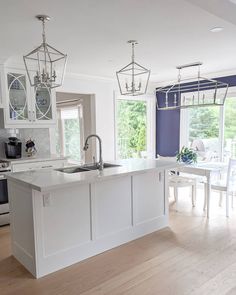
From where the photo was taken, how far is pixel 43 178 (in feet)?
8.65

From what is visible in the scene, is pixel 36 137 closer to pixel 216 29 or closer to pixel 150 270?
pixel 150 270

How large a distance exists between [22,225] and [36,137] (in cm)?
243

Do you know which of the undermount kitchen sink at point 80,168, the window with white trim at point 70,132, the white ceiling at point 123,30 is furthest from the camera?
the window with white trim at point 70,132

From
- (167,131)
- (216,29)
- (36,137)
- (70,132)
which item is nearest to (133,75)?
(216,29)

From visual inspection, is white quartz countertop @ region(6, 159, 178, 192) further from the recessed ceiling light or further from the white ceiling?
the recessed ceiling light

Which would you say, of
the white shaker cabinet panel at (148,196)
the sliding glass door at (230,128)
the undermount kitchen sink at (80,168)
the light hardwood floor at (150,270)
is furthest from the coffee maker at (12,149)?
the sliding glass door at (230,128)

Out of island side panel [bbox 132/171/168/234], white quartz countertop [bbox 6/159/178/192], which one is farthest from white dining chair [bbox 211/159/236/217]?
white quartz countertop [bbox 6/159/178/192]

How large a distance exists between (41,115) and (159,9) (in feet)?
9.12

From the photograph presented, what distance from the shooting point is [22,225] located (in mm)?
2670

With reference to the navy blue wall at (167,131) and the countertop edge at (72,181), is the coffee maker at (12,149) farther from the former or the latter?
the navy blue wall at (167,131)

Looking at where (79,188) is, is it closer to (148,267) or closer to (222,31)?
(148,267)

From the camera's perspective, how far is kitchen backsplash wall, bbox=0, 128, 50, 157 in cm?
444

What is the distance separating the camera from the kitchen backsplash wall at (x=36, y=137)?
4.44 m

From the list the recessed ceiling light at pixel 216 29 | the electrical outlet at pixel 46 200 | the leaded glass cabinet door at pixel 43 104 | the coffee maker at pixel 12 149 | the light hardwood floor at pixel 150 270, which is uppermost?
the recessed ceiling light at pixel 216 29
